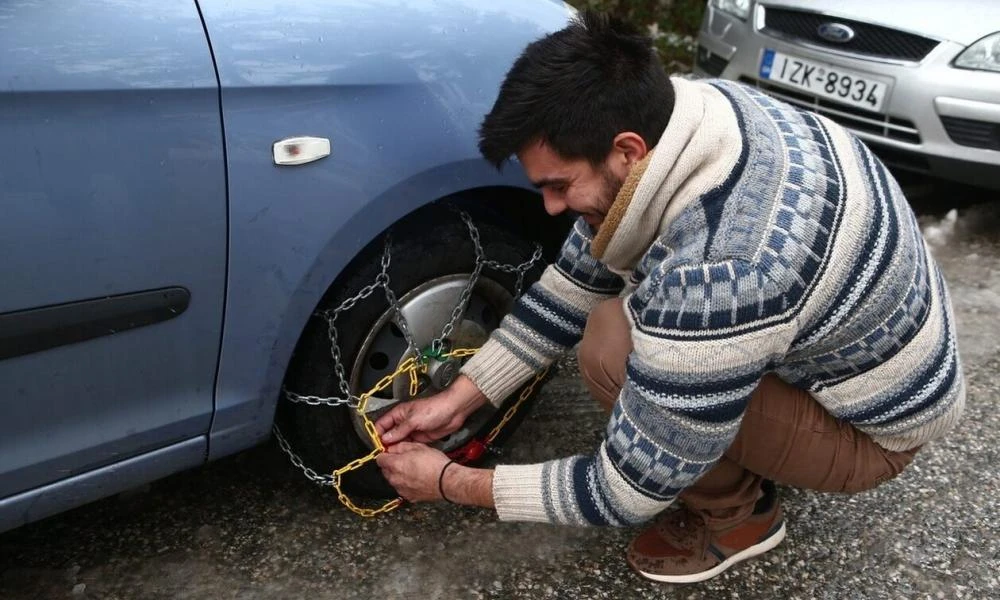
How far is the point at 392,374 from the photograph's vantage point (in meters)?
1.92

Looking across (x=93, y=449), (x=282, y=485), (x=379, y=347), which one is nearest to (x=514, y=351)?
(x=379, y=347)

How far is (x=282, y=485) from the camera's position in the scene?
84.4 inches

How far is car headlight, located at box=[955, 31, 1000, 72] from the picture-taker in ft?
10.9

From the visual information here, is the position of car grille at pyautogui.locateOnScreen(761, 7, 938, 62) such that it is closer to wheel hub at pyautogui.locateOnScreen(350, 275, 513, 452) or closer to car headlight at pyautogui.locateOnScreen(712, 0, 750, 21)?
car headlight at pyautogui.locateOnScreen(712, 0, 750, 21)

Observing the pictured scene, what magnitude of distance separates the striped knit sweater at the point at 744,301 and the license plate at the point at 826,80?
6.76ft

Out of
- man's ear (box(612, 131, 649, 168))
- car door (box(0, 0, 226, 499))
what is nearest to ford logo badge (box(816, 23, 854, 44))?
man's ear (box(612, 131, 649, 168))

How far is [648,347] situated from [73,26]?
0.98 meters

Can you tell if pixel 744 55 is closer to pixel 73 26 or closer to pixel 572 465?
pixel 572 465

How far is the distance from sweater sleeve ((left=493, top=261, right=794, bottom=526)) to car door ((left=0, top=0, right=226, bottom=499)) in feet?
2.15

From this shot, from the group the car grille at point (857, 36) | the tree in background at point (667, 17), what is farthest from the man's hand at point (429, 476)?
the tree in background at point (667, 17)

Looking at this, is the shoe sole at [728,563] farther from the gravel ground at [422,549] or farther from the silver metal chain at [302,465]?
the silver metal chain at [302,465]

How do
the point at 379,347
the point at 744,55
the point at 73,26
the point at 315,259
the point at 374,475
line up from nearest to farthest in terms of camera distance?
the point at 73,26, the point at 315,259, the point at 379,347, the point at 374,475, the point at 744,55

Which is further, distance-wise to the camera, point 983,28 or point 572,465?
point 983,28

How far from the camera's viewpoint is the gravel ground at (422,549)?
73.8 inches
